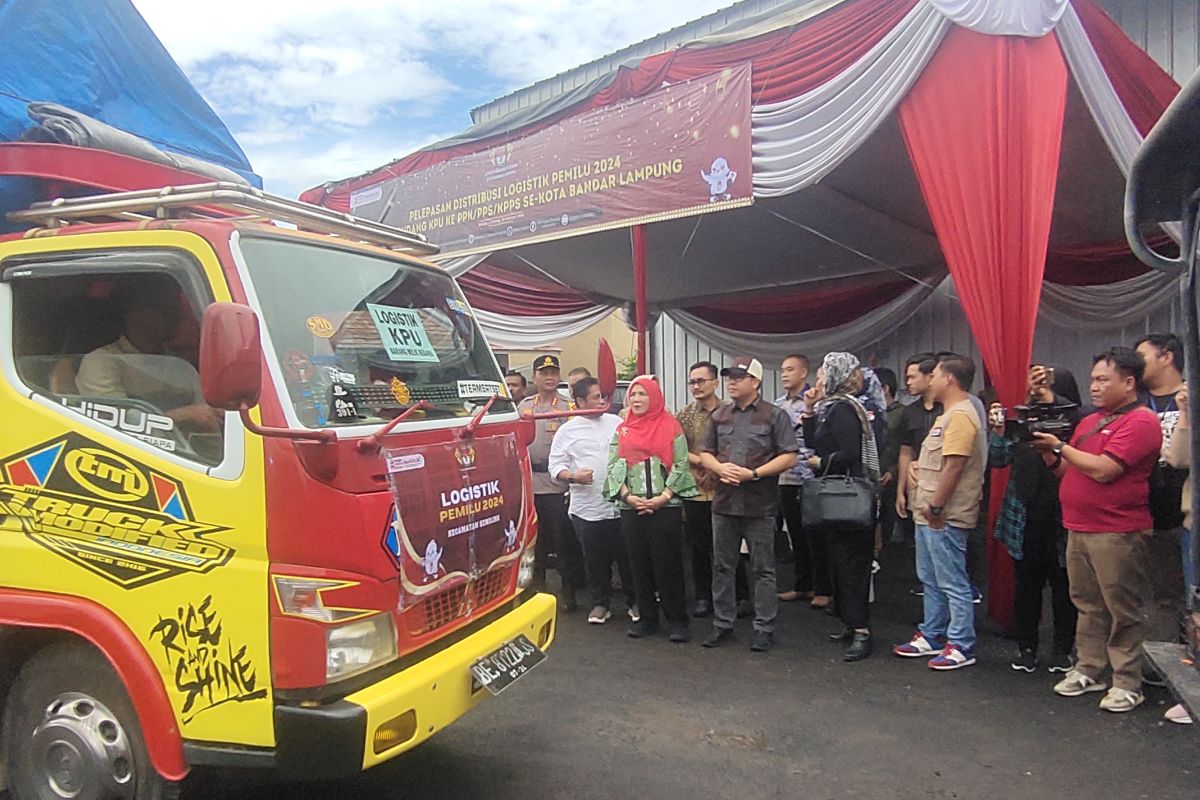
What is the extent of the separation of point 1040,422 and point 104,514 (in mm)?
4204

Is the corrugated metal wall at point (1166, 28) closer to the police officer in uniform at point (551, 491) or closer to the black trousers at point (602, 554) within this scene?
the police officer in uniform at point (551, 491)

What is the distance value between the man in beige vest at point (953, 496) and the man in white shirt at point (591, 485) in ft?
6.29

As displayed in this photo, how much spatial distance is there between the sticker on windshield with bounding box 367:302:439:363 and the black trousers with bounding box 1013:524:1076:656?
11.1 ft

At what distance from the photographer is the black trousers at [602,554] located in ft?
18.4

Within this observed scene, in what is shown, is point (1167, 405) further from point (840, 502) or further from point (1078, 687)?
point (840, 502)

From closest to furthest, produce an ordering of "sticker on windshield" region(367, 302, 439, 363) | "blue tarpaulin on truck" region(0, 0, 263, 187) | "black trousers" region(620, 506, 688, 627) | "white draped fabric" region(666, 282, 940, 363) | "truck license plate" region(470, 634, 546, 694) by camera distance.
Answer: "truck license plate" region(470, 634, 546, 694) < "sticker on windshield" region(367, 302, 439, 363) < "blue tarpaulin on truck" region(0, 0, 263, 187) < "black trousers" region(620, 506, 688, 627) < "white draped fabric" region(666, 282, 940, 363)

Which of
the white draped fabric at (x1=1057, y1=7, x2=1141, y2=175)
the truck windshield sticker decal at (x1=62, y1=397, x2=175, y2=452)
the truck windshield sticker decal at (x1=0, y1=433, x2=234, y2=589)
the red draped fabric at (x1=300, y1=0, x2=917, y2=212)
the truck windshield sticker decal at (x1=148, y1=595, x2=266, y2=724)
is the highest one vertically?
the red draped fabric at (x1=300, y1=0, x2=917, y2=212)

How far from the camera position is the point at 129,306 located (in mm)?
3053

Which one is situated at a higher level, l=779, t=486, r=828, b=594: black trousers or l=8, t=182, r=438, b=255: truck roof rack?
l=8, t=182, r=438, b=255: truck roof rack

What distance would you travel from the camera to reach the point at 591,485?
5.53 m

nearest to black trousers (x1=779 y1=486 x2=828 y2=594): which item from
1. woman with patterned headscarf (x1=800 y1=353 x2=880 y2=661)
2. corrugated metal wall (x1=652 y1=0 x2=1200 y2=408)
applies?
woman with patterned headscarf (x1=800 y1=353 x2=880 y2=661)

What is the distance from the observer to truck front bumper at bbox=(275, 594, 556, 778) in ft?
8.18

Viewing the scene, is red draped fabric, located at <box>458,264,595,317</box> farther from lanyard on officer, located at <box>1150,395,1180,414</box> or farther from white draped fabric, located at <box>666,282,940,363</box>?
lanyard on officer, located at <box>1150,395,1180,414</box>

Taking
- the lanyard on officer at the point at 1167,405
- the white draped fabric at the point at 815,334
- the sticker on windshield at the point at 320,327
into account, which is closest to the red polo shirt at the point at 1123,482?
the lanyard on officer at the point at 1167,405
